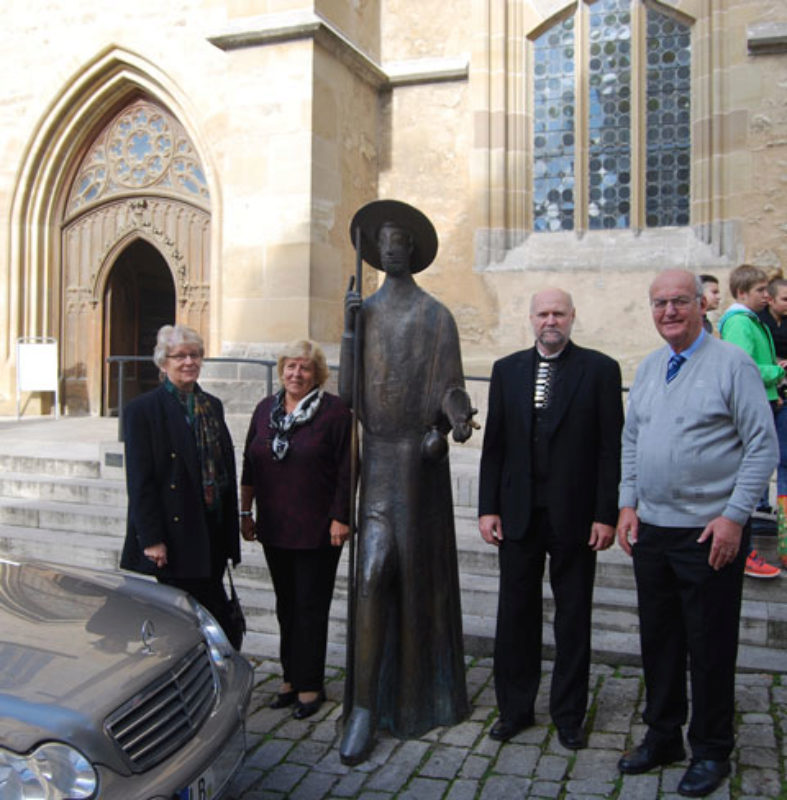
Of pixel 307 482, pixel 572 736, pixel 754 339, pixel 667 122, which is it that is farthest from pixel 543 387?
pixel 667 122

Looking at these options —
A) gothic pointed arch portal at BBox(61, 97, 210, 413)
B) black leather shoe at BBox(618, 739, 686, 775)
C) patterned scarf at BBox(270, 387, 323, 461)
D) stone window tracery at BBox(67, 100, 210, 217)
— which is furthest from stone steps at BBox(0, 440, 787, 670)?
stone window tracery at BBox(67, 100, 210, 217)

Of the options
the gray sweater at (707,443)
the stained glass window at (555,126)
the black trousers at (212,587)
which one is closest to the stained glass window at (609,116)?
the stained glass window at (555,126)

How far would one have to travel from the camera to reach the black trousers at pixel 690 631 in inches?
125

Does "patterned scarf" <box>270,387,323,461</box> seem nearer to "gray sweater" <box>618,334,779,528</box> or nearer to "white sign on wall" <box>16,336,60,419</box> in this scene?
"gray sweater" <box>618,334,779,528</box>

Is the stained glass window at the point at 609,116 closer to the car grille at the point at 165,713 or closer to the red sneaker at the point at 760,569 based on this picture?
the red sneaker at the point at 760,569

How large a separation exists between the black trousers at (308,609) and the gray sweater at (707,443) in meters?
1.51

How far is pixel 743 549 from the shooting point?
3172mm

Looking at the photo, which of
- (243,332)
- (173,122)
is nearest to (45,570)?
(243,332)

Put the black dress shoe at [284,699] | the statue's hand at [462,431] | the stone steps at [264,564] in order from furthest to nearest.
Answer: the stone steps at [264,564] < the black dress shoe at [284,699] < the statue's hand at [462,431]

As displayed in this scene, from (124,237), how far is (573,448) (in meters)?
10.0

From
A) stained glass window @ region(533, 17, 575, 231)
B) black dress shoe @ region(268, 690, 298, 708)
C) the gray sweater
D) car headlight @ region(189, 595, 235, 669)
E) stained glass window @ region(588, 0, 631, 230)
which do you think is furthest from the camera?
stained glass window @ region(533, 17, 575, 231)

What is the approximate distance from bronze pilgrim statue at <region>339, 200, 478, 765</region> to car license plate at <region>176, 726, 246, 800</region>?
78 cm

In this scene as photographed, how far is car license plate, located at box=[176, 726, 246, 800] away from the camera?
2.55 m

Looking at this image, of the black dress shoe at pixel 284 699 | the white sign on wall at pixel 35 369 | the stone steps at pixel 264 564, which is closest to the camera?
the black dress shoe at pixel 284 699
